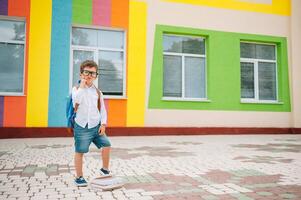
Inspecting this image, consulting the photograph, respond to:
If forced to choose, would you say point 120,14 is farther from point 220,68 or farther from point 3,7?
point 220,68

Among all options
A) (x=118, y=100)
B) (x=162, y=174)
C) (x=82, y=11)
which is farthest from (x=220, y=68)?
(x=162, y=174)

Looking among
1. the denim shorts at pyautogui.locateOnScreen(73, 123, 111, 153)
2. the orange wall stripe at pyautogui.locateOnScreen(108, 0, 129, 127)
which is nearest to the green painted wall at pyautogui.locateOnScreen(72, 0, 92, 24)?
the orange wall stripe at pyautogui.locateOnScreen(108, 0, 129, 127)

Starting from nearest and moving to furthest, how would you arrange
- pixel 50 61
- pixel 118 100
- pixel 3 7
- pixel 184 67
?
1. pixel 3 7
2. pixel 50 61
3. pixel 118 100
4. pixel 184 67

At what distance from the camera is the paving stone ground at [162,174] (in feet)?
11.8

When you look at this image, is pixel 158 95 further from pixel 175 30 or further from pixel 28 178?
pixel 28 178

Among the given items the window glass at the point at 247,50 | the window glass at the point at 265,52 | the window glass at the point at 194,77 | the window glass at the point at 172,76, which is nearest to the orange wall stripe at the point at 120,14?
the window glass at the point at 172,76

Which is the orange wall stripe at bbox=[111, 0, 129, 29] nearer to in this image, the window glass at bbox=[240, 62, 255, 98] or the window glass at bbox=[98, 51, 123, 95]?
the window glass at bbox=[98, 51, 123, 95]

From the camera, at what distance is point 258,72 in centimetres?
1341

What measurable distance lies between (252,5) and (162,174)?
34.6 ft

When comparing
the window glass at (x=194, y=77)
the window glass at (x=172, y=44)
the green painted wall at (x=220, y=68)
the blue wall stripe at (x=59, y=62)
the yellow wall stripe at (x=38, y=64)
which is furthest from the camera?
the window glass at (x=194, y=77)

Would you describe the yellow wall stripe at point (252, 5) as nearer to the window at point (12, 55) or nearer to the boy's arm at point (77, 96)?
the window at point (12, 55)

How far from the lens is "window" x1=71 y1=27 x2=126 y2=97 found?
11.3 m

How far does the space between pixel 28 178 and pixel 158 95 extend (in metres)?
7.72

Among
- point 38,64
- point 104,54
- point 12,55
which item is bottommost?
point 38,64
